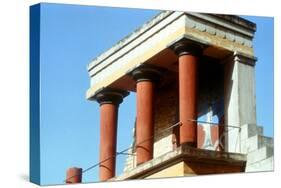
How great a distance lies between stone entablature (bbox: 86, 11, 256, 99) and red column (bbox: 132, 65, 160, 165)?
0.17 metres

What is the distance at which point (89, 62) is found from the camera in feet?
32.8

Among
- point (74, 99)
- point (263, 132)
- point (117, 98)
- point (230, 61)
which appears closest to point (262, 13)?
point (230, 61)

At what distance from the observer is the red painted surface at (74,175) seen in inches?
376

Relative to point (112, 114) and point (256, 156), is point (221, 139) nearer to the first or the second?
point (256, 156)

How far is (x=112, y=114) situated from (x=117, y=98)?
0.40 meters

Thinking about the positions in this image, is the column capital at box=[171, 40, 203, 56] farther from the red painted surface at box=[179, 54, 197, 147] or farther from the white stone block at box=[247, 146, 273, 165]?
the white stone block at box=[247, 146, 273, 165]

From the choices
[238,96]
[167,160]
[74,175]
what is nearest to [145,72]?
[167,160]

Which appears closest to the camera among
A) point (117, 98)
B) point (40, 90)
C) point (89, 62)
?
point (40, 90)

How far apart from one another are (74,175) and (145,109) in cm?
154

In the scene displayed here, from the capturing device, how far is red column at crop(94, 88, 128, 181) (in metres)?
10.1

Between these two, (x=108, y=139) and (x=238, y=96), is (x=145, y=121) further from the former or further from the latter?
(x=238, y=96)

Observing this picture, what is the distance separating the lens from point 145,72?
10.8 meters

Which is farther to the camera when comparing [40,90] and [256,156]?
[256,156]

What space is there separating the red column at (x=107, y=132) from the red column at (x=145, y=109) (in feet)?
0.98
